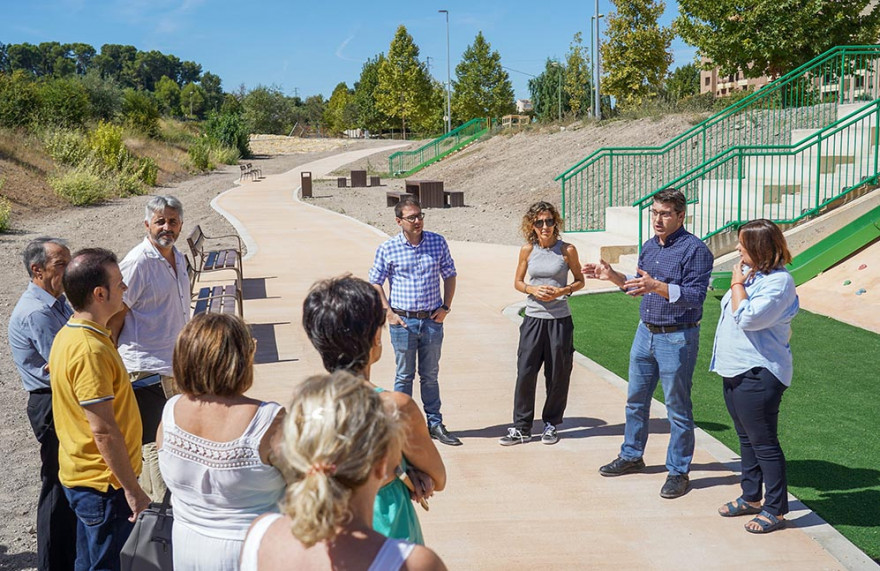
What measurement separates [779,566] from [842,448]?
192cm

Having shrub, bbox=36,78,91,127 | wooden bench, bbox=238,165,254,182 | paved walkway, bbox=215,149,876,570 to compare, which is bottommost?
paved walkway, bbox=215,149,876,570

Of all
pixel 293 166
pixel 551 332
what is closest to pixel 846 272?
pixel 551 332

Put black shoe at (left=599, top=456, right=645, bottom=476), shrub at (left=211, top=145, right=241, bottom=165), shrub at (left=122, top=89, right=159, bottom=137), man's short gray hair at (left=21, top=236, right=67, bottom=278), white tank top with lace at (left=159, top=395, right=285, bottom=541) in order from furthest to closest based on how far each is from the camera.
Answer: shrub at (left=211, top=145, right=241, bottom=165) < shrub at (left=122, top=89, right=159, bottom=137) < black shoe at (left=599, top=456, right=645, bottom=476) < man's short gray hair at (left=21, top=236, right=67, bottom=278) < white tank top with lace at (left=159, top=395, right=285, bottom=541)

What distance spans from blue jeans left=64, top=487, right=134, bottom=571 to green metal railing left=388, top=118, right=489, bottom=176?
3731 centimetres

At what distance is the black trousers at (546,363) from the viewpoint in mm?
6016

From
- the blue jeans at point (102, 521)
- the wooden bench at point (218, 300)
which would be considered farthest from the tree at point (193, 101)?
the blue jeans at point (102, 521)

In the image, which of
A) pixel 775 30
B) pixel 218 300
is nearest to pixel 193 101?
pixel 775 30

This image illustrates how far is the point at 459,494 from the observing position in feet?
17.2

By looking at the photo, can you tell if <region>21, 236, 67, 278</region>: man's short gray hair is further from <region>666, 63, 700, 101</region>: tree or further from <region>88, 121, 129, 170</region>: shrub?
<region>666, 63, 700, 101</region>: tree

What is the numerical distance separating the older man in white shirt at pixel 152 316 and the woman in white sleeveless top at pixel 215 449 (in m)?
1.75

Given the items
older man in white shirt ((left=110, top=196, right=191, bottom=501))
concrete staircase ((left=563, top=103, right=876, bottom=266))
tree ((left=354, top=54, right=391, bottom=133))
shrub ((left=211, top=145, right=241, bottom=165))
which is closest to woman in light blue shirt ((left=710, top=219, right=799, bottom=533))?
older man in white shirt ((left=110, top=196, right=191, bottom=501))

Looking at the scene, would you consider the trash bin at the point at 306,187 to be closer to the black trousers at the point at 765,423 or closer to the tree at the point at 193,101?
the black trousers at the point at 765,423

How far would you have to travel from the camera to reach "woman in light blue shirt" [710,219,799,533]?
14.7 feet

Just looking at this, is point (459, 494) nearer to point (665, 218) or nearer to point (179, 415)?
point (665, 218)
